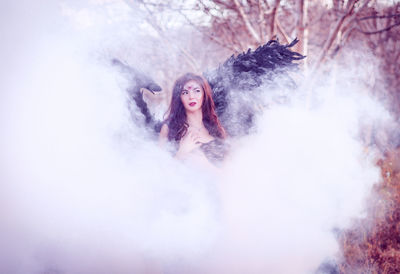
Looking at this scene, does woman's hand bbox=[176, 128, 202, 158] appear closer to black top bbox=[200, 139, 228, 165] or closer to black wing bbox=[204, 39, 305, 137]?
black top bbox=[200, 139, 228, 165]

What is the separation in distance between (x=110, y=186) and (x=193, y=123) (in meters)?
0.68

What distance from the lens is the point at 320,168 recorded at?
2.89 m

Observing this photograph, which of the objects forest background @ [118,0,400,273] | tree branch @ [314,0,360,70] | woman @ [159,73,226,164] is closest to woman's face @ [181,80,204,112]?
woman @ [159,73,226,164]

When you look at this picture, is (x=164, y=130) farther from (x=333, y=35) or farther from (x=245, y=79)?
(x=333, y=35)

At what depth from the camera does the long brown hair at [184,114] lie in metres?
2.41

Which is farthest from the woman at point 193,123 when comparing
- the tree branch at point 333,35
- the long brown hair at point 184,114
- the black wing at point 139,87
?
the tree branch at point 333,35

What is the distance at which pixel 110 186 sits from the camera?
2.36 m

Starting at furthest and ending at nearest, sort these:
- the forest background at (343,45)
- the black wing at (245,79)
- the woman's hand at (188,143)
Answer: the forest background at (343,45)
the black wing at (245,79)
the woman's hand at (188,143)

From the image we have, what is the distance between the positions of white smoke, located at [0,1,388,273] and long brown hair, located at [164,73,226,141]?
0.57 ft

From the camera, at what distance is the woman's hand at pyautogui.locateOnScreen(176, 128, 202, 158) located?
2.38 metres

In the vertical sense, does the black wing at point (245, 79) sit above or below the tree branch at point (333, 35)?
below

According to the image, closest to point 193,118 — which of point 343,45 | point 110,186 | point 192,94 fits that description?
point 192,94

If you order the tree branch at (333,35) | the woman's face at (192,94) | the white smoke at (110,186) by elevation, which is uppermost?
the tree branch at (333,35)

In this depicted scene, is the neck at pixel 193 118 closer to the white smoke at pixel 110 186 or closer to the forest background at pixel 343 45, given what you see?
the white smoke at pixel 110 186
